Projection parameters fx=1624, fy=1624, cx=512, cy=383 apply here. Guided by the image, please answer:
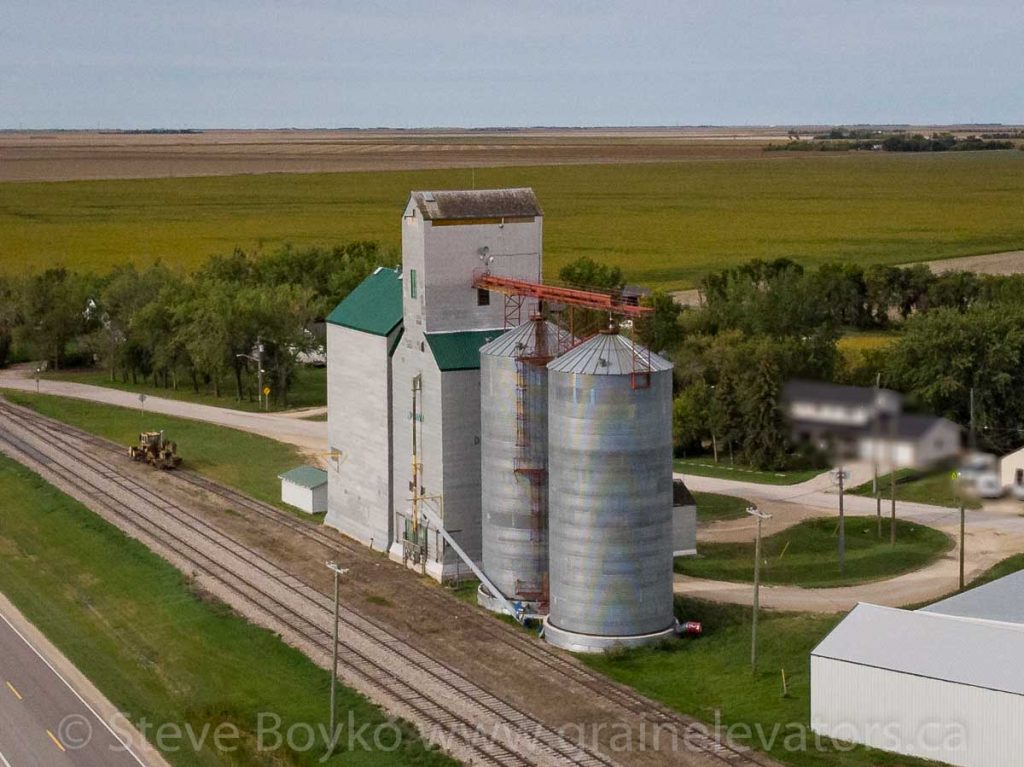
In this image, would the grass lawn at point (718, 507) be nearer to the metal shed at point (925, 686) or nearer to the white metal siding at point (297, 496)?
the white metal siding at point (297, 496)

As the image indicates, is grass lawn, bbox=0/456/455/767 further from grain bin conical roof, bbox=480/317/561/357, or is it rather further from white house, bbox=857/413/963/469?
white house, bbox=857/413/963/469

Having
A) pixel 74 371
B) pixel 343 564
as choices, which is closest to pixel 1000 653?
pixel 343 564

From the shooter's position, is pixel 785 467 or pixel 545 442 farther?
pixel 785 467

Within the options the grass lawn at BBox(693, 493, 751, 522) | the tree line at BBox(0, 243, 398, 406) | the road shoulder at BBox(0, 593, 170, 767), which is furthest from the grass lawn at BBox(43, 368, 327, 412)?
the road shoulder at BBox(0, 593, 170, 767)

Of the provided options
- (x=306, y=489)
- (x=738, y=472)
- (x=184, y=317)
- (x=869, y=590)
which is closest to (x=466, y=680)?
(x=869, y=590)

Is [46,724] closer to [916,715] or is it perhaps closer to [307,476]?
[916,715]

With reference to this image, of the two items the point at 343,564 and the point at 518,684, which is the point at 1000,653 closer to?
the point at 518,684
